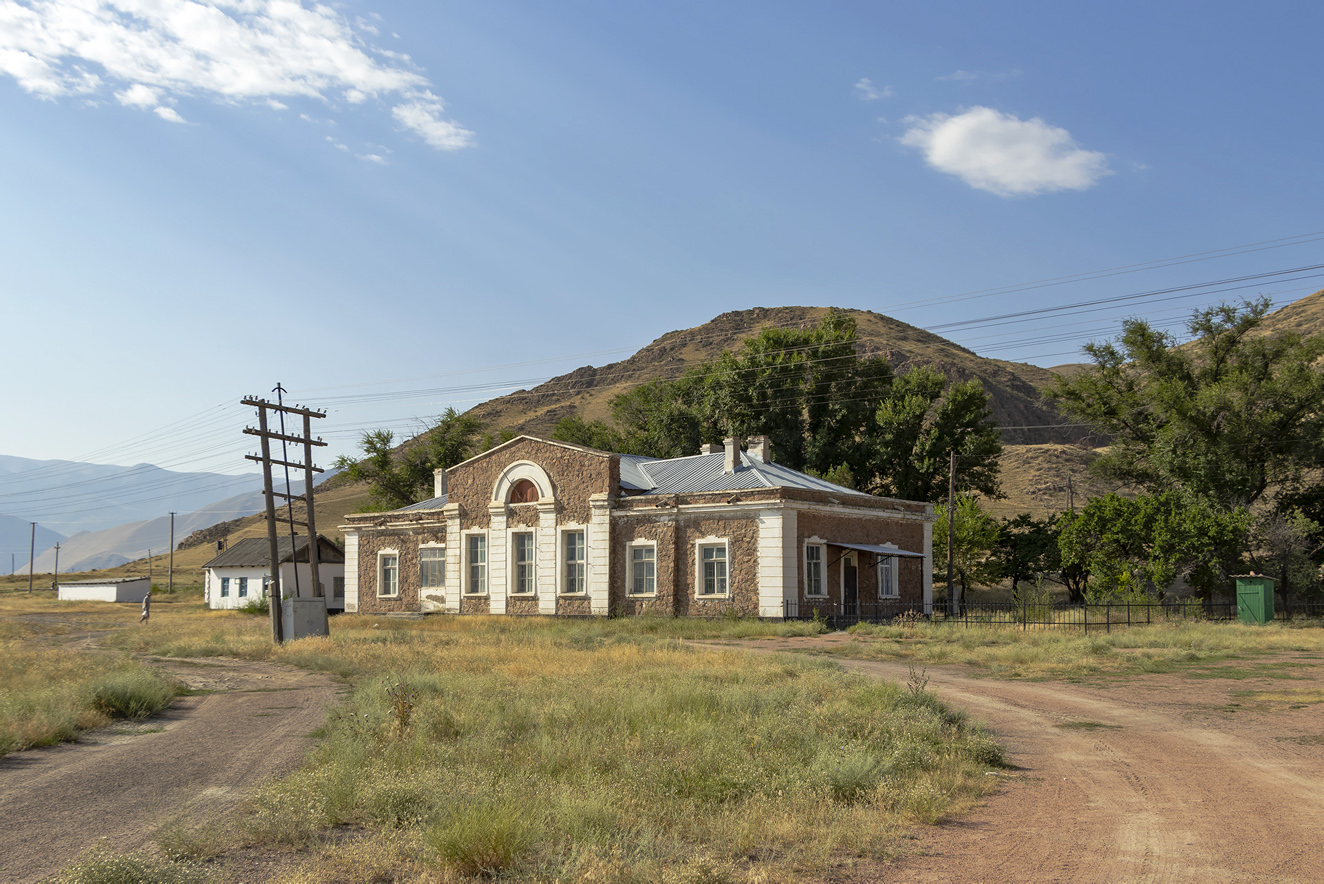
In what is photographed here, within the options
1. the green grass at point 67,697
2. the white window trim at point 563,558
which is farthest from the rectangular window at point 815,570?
the green grass at point 67,697

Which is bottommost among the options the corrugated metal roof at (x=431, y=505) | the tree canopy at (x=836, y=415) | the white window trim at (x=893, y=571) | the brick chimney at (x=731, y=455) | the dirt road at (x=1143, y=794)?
the dirt road at (x=1143, y=794)

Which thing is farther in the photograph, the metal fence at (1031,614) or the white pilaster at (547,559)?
the white pilaster at (547,559)

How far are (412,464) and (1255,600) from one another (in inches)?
1838

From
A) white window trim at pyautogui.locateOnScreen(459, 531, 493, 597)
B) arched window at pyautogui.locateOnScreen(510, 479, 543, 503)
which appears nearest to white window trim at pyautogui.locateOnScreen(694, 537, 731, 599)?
arched window at pyautogui.locateOnScreen(510, 479, 543, 503)

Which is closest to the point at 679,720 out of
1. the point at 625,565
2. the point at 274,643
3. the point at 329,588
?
the point at 274,643

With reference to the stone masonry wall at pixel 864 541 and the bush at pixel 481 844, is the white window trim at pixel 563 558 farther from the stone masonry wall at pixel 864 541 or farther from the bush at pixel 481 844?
the bush at pixel 481 844

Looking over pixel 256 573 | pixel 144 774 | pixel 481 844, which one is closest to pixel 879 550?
pixel 144 774

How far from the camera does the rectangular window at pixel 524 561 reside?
38.7 m

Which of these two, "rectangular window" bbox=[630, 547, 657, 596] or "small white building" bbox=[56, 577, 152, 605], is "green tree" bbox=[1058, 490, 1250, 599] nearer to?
"rectangular window" bbox=[630, 547, 657, 596]

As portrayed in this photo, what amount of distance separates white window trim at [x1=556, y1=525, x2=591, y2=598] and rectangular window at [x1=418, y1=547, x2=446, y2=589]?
6.94m

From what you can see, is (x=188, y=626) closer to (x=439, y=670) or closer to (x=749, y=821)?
(x=439, y=670)

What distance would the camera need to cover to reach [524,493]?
1534 inches

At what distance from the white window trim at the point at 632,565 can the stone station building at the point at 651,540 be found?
0.05 metres

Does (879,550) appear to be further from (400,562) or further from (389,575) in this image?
(389,575)
